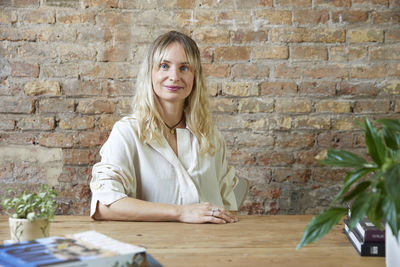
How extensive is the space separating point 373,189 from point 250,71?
170 centimetres

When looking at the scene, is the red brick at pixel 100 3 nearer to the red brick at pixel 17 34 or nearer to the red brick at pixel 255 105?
the red brick at pixel 17 34

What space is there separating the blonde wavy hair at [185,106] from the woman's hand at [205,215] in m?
0.41

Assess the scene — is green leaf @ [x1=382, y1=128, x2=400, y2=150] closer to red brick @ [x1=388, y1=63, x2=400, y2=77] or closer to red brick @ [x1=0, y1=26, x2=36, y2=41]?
red brick @ [x1=388, y1=63, x2=400, y2=77]

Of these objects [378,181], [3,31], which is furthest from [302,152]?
[3,31]

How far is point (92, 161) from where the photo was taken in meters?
2.49

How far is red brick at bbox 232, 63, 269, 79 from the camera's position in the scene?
2500mm

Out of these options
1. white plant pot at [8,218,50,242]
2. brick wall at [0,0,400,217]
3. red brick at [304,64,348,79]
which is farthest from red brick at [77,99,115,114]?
white plant pot at [8,218,50,242]

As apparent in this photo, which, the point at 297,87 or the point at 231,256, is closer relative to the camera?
the point at 231,256

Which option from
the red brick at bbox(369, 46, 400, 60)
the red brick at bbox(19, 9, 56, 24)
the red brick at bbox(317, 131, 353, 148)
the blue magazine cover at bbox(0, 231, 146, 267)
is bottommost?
the blue magazine cover at bbox(0, 231, 146, 267)

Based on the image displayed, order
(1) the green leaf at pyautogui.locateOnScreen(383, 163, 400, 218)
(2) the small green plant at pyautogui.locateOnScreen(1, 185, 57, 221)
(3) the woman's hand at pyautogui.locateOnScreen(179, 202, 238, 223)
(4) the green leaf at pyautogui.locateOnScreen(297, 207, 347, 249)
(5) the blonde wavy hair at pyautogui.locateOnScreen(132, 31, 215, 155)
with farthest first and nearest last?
1. (5) the blonde wavy hair at pyautogui.locateOnScreen(132, 31, 215, 155)
2. (3) the woman's hand at pyautogui.locateOnScreen(179, 202, 238, 223)
3. (2) the small green plant at pyautogui.locateOnScreen(1, 185, 57, 221)
4. (4) the green leaf at pyautogui.locateOnScreen(297, 207, 347, 249)
5. (1) the green leaf at pyautogui.locateOnScreen(383, 163, 400, 218)

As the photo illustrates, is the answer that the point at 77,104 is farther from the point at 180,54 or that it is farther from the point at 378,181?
the point at 378,181

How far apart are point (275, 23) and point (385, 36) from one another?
2.13ft

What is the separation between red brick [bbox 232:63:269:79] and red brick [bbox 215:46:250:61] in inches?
1.8

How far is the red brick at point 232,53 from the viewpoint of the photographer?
2.49 meters
